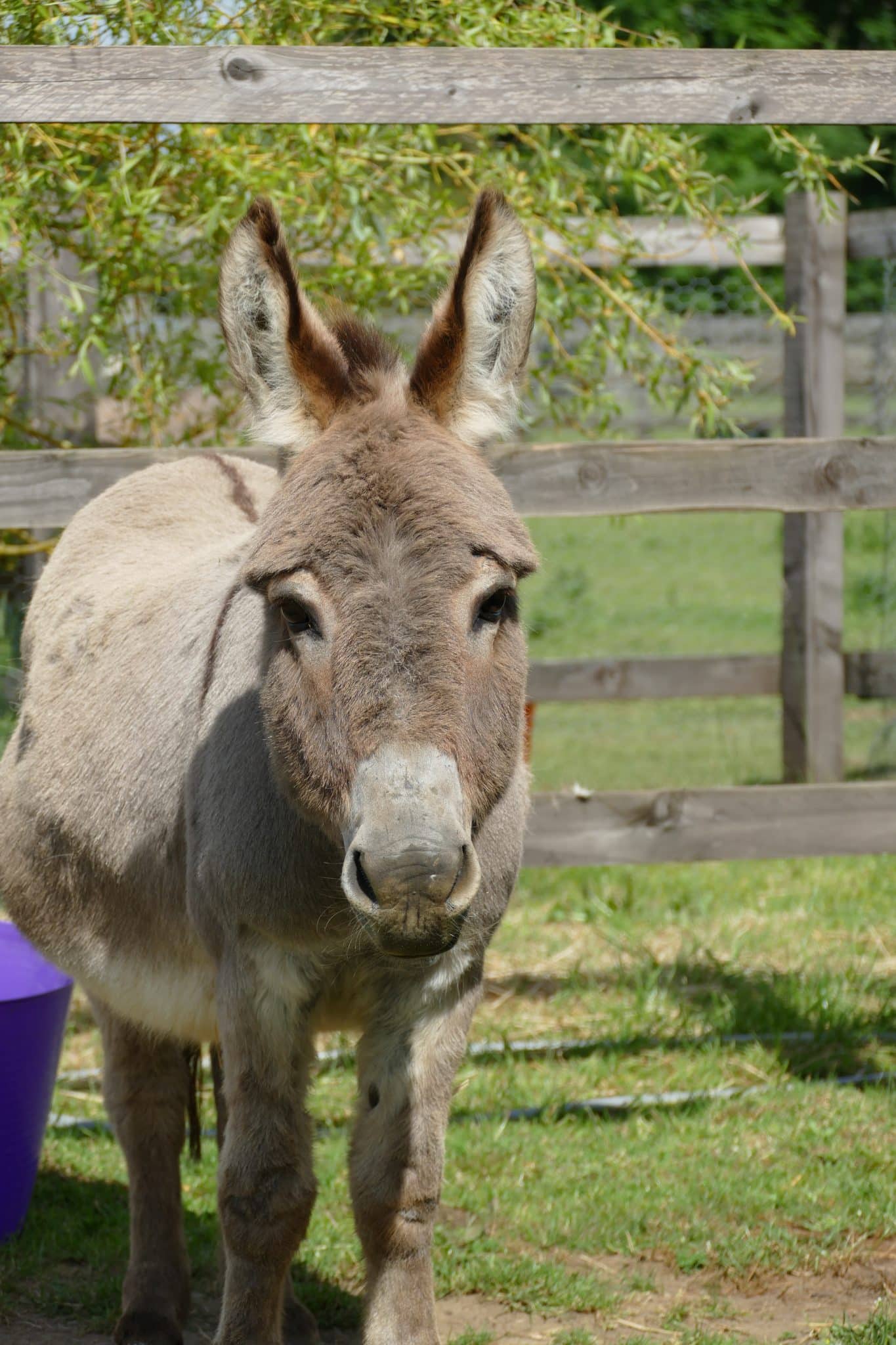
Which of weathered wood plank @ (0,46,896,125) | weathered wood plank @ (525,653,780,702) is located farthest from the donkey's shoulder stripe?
weathered wood plank @ (525,653,780,702)

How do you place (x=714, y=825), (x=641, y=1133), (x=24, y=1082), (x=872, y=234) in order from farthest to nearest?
(x=872, y=234)
(x=714, y=825)
(x=641, y=1133)
(x=24, y=1082)

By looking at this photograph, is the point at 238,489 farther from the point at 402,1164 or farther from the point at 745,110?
the point at 402,1164

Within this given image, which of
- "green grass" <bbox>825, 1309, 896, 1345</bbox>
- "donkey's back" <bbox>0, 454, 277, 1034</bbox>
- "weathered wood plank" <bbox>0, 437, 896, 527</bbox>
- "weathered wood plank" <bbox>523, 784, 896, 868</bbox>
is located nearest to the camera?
"green grass" <bbox>825, 1309, 896, 1345</bbox>

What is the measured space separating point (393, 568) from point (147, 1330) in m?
1.92

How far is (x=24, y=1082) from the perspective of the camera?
3.42 m

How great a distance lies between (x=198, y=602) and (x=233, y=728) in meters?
0.58

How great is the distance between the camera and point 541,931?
18.3 feet

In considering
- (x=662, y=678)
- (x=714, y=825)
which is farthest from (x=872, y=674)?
(x=714, y=825)

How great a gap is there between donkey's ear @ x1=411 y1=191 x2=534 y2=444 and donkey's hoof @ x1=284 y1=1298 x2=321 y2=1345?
1.92 m

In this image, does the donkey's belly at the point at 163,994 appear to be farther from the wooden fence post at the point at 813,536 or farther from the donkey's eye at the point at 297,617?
the wooden fence post at the point at 813,536

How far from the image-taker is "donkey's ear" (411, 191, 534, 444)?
2.38 meters

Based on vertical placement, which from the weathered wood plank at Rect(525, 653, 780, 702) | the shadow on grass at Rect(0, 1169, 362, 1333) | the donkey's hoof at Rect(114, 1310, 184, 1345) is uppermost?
the donkey's hoof at Rect(114, 1310, 184, 1345)

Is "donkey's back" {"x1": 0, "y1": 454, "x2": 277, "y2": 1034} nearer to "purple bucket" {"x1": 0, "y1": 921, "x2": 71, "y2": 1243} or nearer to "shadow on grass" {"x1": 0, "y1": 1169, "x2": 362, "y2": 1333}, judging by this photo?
"purple bucket" {"x1": 0, "y1": 921, "x2": 71, "y2": 1243}

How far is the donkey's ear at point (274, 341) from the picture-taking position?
2.34 metres
